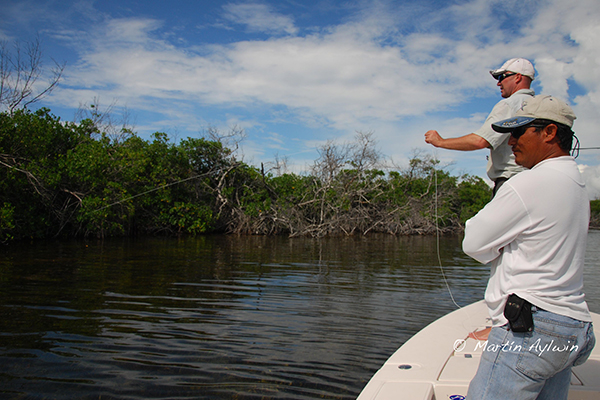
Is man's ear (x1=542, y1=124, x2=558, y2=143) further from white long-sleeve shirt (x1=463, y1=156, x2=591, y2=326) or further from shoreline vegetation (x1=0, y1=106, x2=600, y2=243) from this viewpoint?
shoreline vegetation (x1=0, y1=106, x2=600, y2=243)

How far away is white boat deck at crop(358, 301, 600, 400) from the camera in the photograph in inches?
90.8

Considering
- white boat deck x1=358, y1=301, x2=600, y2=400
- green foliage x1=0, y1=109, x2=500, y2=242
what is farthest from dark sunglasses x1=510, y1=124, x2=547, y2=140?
green foliage x1=0, y1=109, x2=500, y2=242

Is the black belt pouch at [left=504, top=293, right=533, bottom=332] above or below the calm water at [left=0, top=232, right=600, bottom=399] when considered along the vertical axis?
above

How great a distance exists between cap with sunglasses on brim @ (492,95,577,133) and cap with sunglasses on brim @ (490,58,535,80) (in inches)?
64.2

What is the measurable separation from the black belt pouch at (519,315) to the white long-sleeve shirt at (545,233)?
0.02 m

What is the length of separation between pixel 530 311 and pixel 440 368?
1.28 m

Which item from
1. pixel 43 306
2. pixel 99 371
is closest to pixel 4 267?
pixel 43 306

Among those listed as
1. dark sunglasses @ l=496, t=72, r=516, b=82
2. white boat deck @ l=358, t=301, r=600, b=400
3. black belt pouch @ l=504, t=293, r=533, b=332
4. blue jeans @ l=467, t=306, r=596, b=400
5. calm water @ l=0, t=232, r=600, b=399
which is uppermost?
dark sunglasses @ l=496, t=72, r=516, b=82

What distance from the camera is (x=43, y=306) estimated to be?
5.61 metres

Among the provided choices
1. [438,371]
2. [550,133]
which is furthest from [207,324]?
[550,133]

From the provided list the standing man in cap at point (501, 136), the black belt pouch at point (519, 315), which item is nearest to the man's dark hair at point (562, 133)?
the black belt pouch at point (519, 315)

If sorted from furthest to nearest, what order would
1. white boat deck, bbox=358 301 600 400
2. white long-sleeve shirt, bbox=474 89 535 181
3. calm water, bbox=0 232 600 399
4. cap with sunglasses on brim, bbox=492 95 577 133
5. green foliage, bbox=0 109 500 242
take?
green foliage, bbox=0 109 500 242
calm water, bbox=0 232 600 399
white long-sleeve shirt, bbox=474 89 535 181
white boat deck, bbox=358 301 600 400
cap with sunglasses on brim, bbox=492 95 577 133

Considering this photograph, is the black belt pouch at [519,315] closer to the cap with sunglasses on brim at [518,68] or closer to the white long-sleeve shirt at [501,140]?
the white long-sleeve shirt at [501,140]

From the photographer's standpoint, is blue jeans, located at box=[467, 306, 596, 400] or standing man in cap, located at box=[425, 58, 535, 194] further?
standing man in cap, located at box=[425, 58, 535, 194]
